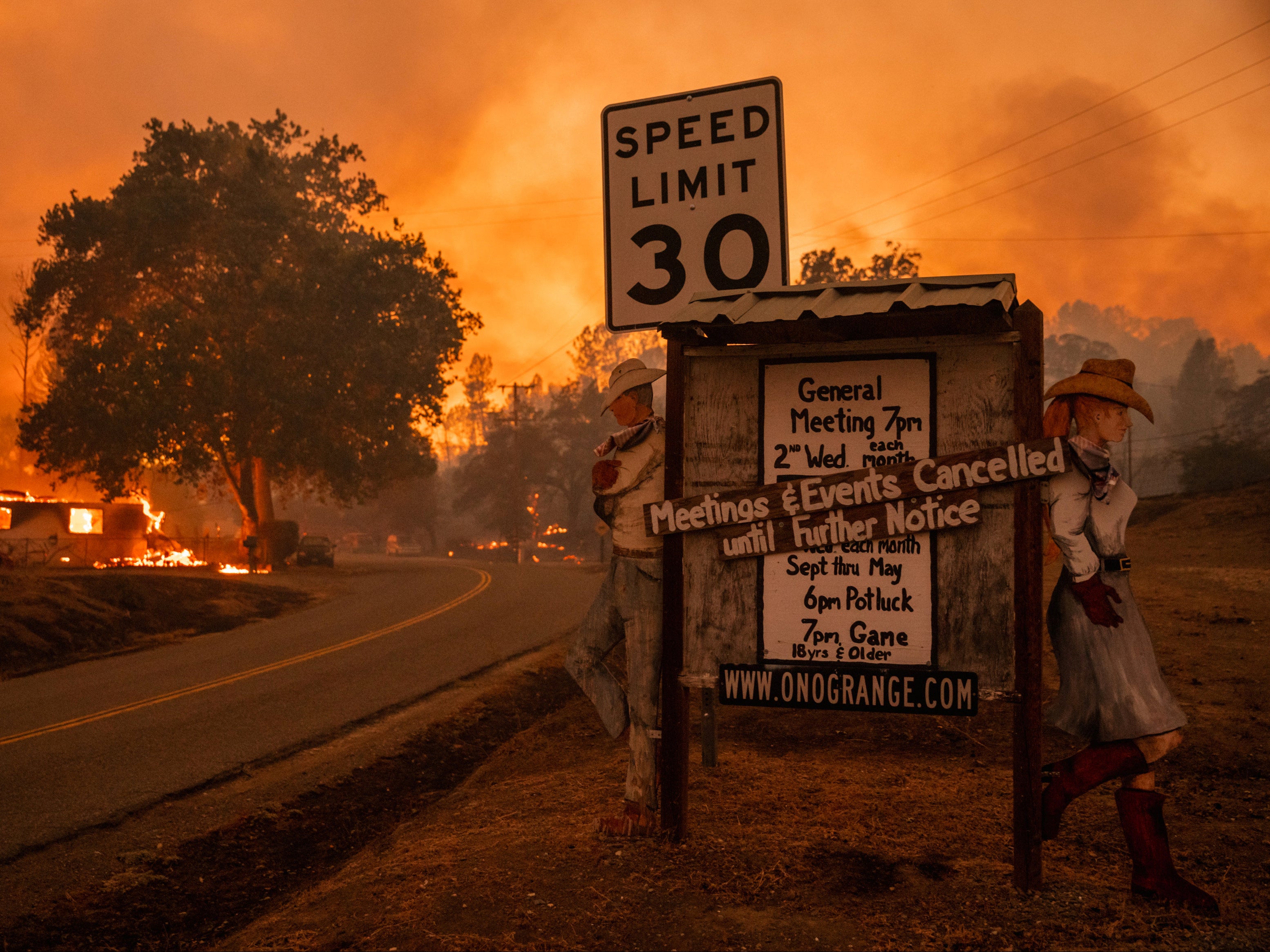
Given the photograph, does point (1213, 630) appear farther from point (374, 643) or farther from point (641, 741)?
point (374, 643)

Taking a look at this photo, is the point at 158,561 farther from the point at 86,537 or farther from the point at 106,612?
the point at 106,612

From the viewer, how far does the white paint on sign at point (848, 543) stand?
4.77m

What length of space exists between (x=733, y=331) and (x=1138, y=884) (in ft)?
10.2

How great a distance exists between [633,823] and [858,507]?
208 cm

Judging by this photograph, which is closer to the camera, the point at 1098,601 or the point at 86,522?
the point at 1098,601

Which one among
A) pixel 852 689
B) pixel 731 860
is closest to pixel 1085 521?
pixel 852 689

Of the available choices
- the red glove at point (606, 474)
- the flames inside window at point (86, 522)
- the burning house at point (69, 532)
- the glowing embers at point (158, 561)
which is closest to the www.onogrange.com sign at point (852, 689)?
the red glove at point (606, 474)

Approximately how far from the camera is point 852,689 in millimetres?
4734

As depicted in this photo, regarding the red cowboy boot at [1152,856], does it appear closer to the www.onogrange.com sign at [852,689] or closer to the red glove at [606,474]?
the www.onogrange.com sign at [852,689]

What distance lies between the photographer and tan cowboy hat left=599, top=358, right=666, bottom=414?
18.0 feet

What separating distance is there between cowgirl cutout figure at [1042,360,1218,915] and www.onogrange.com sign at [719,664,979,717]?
461 millimetres

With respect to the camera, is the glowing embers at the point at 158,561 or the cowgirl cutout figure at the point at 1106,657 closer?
the cowgirl cutout figure at the point at 1106,657

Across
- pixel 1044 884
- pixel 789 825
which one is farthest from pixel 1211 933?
pixel 789 825

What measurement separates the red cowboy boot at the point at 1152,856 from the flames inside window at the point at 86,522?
40310 mm
